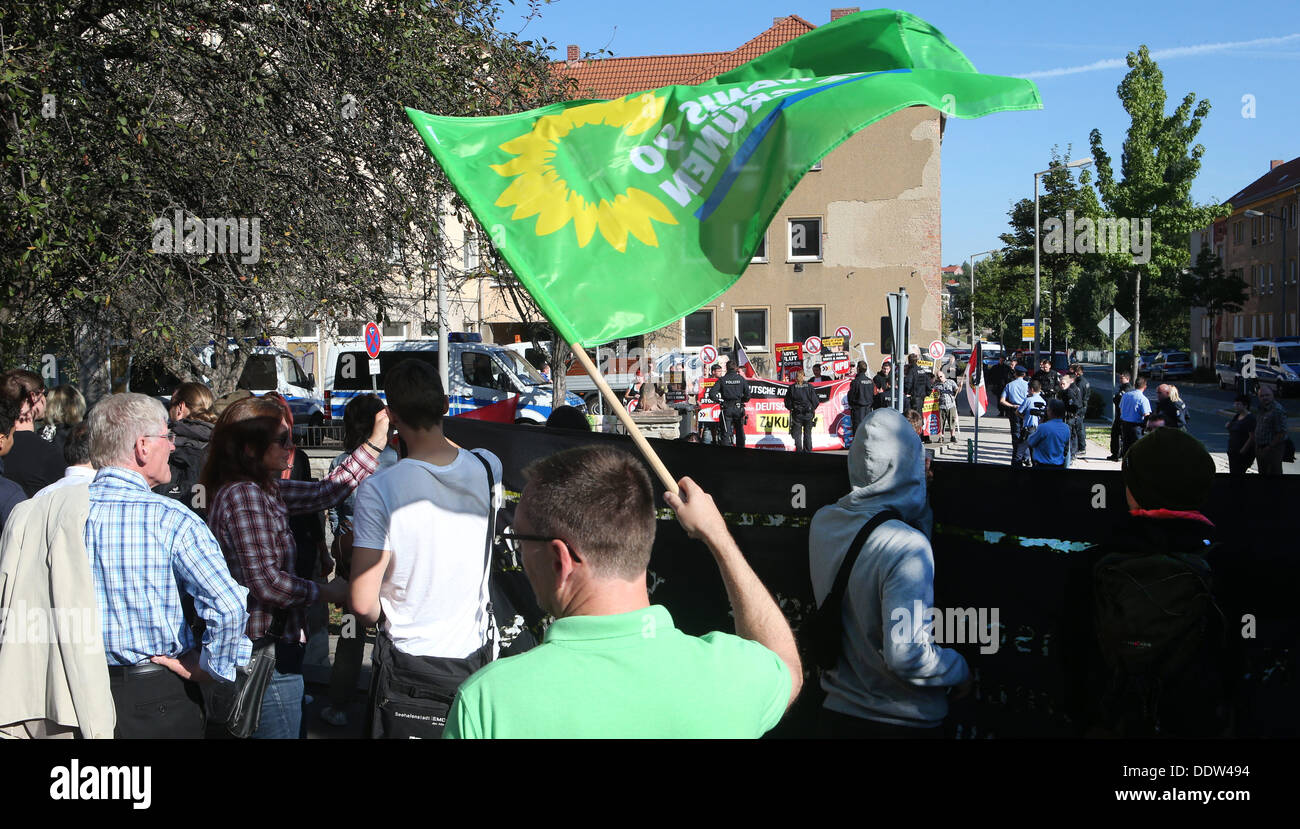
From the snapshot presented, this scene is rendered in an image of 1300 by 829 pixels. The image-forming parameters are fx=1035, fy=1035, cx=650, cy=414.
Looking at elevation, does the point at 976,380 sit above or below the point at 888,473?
above

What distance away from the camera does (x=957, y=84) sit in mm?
3338

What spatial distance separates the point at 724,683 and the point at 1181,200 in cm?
3865

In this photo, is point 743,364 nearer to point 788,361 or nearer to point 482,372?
point 788,361

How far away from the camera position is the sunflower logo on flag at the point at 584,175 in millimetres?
3219

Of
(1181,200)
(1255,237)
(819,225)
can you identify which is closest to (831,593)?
(1181,200)

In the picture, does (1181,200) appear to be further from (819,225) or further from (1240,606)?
(1240,606)

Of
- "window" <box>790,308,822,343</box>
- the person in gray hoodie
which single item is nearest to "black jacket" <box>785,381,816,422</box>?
the person in gray hoodie

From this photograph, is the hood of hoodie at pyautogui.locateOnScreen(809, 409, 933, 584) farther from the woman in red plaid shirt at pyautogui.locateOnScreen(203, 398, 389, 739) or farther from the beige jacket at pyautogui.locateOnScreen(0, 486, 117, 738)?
the beige jacket at pyautogui.locateOnScreen(0, 486, 117, 738)

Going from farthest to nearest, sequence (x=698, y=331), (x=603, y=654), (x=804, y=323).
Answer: (x=698, y=331) → (x=804, y=323) → (x=603, y=654)

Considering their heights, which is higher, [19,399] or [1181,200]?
[1181,200]

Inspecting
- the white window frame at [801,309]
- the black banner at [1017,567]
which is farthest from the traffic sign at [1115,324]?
the black banner at [1017,567]

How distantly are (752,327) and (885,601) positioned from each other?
41.1 meters

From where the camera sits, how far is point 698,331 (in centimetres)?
4475

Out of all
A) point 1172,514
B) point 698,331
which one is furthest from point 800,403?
point 698,331
